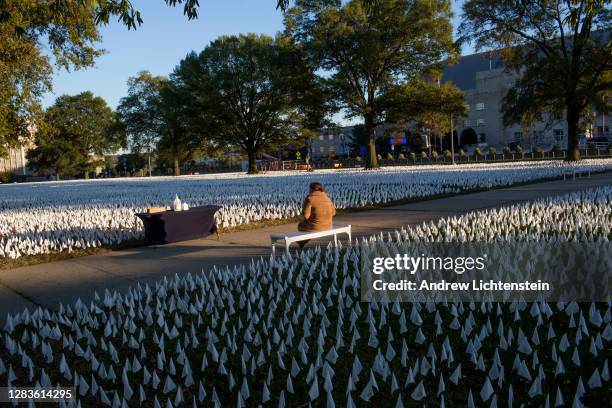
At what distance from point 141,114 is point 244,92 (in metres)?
29.1

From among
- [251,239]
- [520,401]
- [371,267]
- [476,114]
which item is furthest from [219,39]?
[476,114]

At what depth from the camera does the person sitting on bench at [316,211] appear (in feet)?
27.3

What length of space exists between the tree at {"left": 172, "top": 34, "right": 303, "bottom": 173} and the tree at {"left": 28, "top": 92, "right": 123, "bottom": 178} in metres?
44.3

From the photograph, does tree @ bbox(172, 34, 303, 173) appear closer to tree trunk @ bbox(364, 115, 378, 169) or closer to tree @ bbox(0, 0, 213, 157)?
tree trunk @ bbox(364, 115, 378, 169)

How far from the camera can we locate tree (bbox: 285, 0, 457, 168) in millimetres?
40031

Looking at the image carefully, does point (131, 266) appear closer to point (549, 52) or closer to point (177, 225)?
point (177, 225)

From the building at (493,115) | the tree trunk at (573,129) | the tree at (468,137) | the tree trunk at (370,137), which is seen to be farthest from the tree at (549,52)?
the tree at (468,137)

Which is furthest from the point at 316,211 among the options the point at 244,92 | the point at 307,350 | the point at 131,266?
the point at 244,92

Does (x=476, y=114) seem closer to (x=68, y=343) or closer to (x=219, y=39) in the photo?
(x=219, y=39)

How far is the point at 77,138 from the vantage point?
298 ft

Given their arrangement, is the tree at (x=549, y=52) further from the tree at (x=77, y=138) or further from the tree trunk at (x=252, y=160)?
the tree at (x=77, y=138)

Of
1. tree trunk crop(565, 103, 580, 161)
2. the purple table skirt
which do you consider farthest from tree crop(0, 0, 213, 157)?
tree trunk crop(565, 103, 580, 161)

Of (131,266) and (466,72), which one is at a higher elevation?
(466,72)

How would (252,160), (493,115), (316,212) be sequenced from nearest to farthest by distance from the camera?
(316,212), (252,160), (493,115)
